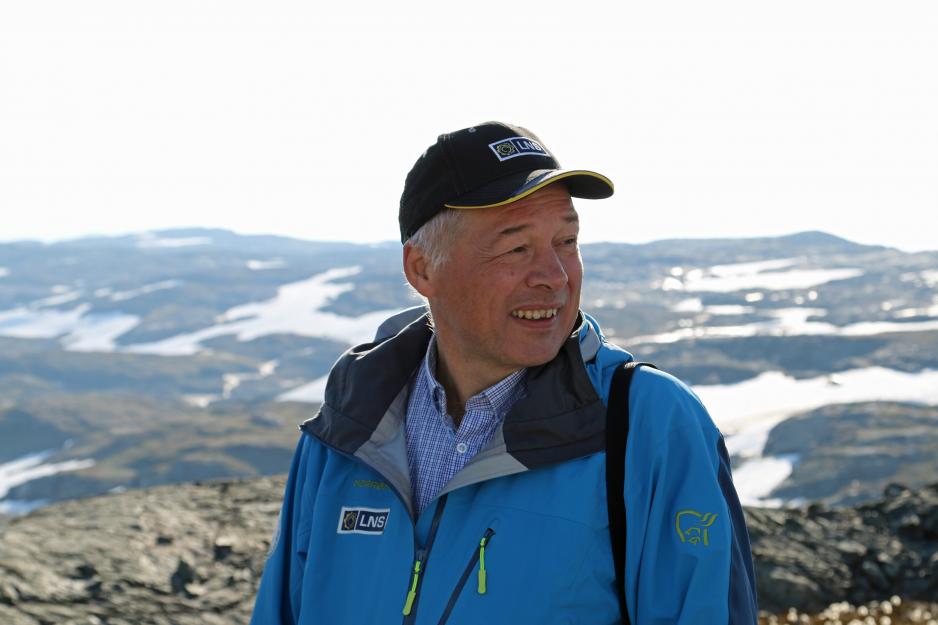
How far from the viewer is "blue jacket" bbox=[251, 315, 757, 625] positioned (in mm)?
3131

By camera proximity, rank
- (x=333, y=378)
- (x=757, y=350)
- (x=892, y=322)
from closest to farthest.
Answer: (x=333, y=378)
(x=757, y=350)
(x=892, y=322)

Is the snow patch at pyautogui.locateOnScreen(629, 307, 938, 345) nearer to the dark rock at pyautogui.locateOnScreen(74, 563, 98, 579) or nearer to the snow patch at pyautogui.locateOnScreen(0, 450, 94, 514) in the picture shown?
the snow patch at pyautogui.locateOnScreen(0, 450, 94, 514)

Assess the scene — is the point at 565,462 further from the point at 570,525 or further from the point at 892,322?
the point at 892,322

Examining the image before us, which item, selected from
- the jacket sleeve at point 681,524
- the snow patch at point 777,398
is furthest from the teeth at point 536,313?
the snow patch at point 777,398

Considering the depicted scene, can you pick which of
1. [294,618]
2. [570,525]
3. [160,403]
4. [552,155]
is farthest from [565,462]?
[160,403]

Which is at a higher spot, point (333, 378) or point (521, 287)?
point (521, 287)

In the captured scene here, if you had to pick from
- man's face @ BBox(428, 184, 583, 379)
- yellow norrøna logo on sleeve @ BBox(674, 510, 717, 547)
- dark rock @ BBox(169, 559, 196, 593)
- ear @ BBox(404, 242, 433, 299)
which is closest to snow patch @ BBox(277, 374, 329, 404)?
dark rock @ BBox(169, 559, 196, 593)

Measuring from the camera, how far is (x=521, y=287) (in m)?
3.65

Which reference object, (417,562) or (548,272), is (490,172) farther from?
(417,562)

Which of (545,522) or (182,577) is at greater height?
(545,522)

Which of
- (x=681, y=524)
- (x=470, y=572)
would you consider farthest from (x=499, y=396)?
(x=681, y=524)

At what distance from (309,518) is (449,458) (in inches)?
23.7

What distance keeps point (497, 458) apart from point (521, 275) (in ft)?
2.22

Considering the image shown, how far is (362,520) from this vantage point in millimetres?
3705
